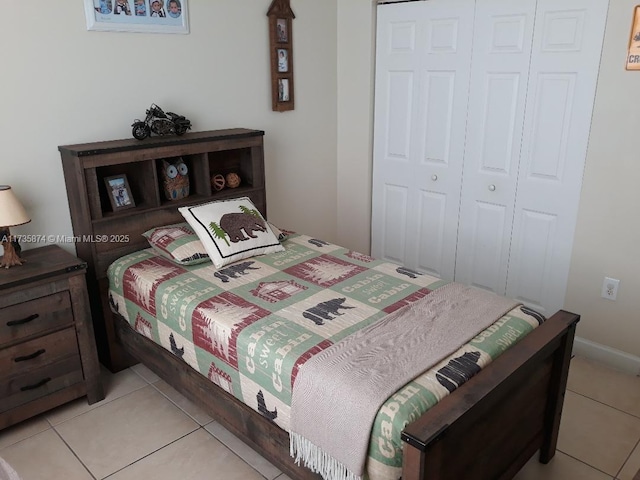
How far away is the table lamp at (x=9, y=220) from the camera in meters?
2.23

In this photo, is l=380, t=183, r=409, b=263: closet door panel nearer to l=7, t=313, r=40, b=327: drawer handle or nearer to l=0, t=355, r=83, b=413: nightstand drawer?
l=0, t=355, r=83, b=413: nightstand drawer

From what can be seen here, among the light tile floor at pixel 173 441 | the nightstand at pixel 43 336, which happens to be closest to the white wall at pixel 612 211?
the light tile floor at pixel 173 441

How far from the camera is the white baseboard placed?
2740mm

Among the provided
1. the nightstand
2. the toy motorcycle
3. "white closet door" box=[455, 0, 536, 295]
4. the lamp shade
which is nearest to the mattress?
the nightstand

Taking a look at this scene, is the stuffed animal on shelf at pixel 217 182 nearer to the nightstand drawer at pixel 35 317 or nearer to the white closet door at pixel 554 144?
the nightstand drawer at pixel 35 317

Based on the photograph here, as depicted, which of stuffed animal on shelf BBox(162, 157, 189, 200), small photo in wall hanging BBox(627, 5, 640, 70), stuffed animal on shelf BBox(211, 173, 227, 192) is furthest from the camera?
stuffed animal on shelf BBox(211, 173, 227, 192)

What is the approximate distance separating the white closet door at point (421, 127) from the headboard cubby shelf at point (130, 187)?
37.2 inches

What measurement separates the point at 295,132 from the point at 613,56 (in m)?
1.88

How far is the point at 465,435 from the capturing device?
1.54 meters

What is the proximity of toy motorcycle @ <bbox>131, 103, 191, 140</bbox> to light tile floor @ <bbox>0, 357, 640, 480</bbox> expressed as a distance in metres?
1.27

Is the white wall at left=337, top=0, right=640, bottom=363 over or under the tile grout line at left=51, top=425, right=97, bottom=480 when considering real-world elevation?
over

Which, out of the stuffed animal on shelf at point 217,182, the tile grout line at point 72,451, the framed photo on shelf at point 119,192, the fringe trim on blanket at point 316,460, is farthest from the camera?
the stuffed animal on shelf at point 217,182

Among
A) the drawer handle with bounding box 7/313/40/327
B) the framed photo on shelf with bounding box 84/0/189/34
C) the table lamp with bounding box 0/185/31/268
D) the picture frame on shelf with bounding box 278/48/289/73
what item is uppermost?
the framed photo on shelf with bounding box 84/0/189/34

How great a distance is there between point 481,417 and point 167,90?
2270 mm
